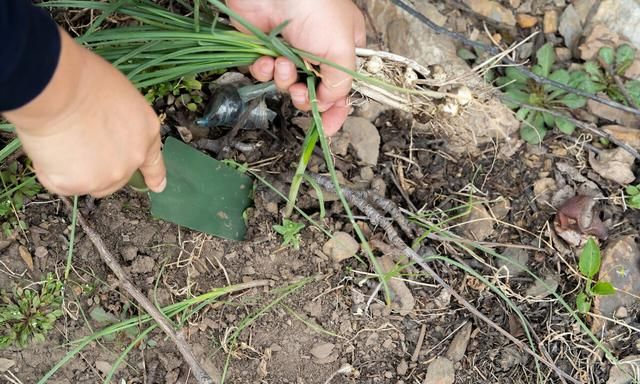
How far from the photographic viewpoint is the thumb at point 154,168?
45.9 inches

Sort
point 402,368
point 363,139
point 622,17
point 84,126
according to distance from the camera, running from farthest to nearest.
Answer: point 622,17, point 363,139, point 402,368, point 84,126

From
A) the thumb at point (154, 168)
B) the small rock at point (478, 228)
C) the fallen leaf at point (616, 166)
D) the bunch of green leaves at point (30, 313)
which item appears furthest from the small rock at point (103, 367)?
the fallen leaf at point (616, 166)

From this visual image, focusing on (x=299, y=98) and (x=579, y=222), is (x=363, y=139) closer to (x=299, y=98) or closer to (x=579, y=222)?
(x=299, y=98)

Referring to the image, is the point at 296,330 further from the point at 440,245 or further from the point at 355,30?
the point at 355,30

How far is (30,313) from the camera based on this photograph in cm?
147

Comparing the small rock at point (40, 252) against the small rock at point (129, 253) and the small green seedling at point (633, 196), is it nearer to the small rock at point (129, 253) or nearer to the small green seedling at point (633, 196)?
the small rock at point (129, 253)

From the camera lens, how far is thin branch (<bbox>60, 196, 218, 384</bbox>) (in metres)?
1.39

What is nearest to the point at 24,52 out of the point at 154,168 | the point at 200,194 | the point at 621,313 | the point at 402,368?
the point at 154,168

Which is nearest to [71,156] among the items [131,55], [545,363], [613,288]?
[131,55]

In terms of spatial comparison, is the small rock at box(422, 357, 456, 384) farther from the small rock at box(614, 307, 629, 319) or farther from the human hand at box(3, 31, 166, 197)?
the human hand at box(3, 31, 166, 197)

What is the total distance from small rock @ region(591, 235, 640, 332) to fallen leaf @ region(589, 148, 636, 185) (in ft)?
0.54

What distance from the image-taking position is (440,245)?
161cm

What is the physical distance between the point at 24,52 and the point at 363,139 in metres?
0.94

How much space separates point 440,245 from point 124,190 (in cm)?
76
